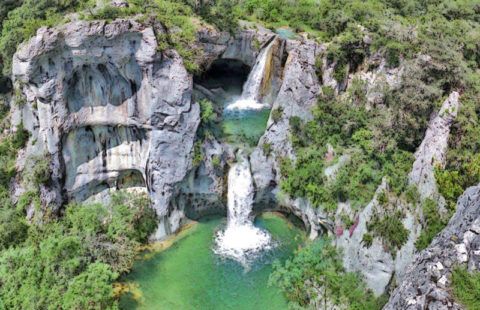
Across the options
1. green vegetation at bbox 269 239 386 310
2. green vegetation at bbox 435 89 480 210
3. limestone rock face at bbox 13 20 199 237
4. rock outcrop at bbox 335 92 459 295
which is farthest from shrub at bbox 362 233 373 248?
limestone rock face at bbox 13 20 199 237

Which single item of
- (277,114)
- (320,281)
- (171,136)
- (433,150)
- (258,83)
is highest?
(433,150)

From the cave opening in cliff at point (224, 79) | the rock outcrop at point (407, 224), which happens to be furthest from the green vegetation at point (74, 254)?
the rock outcrop at point (407, 224)

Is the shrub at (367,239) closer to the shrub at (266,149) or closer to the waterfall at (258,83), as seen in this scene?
the shrub at (266,149)

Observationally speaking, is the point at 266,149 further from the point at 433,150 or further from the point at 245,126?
the point at 433,150

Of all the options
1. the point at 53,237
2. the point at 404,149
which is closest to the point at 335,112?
the point at 404,149

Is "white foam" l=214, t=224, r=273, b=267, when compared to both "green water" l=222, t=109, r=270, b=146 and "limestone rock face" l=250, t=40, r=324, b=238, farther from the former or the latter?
"green water" l=222, t=109, r=270, b=146

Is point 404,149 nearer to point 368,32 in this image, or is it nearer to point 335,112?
point 335,112

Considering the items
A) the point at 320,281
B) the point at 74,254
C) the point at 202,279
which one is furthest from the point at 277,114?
the point at 74,254
